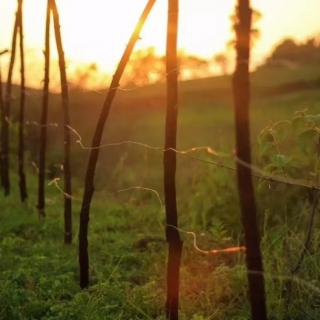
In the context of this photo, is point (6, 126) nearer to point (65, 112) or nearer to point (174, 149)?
point (65, 112)

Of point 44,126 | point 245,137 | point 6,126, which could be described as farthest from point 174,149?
point 6,126

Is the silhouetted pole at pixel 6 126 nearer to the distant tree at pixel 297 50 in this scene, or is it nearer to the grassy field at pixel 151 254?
the grassy field at pixel 151 254

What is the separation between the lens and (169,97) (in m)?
3.55

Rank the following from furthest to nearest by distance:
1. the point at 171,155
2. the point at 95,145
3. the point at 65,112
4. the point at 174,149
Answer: the point at 65,112 < the point at 95,145 < the point at 171,155 < the point at 174,149

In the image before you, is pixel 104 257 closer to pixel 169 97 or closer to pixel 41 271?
pixel 41 271

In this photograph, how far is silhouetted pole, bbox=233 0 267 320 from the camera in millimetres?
2420

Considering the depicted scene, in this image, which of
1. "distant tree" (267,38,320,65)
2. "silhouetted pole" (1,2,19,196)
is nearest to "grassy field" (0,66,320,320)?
"silhouetted pole" (1,2,19,196)

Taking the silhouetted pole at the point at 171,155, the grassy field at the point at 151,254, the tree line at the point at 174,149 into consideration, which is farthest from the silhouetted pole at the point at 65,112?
the silhouetted pole at the point at 171,155

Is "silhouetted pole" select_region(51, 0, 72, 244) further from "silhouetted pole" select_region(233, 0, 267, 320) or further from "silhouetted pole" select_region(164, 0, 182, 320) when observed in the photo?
"silhouetted pole" select_region(233, 0, 267, 320)

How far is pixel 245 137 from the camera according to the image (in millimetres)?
2438

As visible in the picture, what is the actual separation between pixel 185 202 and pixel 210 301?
9.97 feet

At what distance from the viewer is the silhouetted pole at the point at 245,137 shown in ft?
7.94

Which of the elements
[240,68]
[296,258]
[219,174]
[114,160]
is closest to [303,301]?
[296,258]

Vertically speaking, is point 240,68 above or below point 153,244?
above
